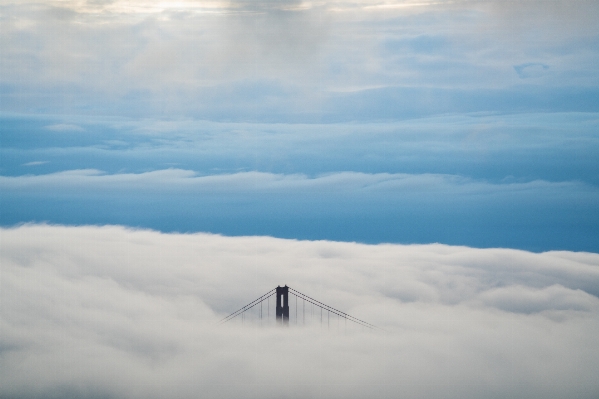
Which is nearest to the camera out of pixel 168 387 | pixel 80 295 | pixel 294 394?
pixel 294 394

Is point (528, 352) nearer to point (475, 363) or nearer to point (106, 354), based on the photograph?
point (475, 363)

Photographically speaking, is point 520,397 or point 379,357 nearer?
point 520,397

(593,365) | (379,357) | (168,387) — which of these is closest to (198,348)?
(168,387)

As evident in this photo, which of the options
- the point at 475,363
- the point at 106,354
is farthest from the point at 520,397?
the point at 106,354

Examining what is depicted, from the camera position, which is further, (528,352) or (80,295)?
(80,295)

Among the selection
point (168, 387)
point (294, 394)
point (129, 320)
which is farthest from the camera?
point (129, 320)

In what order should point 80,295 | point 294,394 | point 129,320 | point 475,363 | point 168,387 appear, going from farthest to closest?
point 80,295, point 129,320, point 475,363, point 168,387, point 294,394

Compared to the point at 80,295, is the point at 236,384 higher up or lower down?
lower down

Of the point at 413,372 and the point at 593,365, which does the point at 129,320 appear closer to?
the point at 413,372
